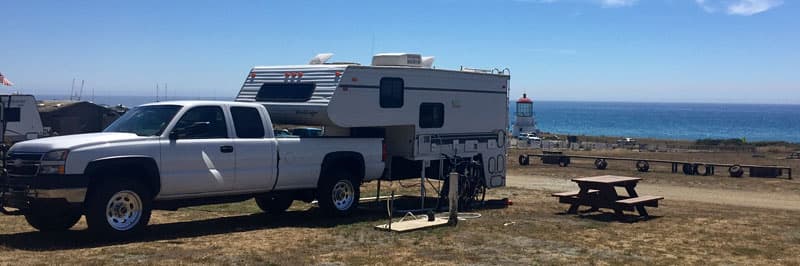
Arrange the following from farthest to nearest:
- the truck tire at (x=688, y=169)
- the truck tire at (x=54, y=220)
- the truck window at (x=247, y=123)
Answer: the truck tire at (x=688, y=169) < the truck window at (x=247, y=123) < the truck tire at (x=54, y=220)

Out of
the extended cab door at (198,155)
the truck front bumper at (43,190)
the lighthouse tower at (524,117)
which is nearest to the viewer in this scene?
the truck front bumper at (43,190)

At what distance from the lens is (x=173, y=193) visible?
35.3 feet

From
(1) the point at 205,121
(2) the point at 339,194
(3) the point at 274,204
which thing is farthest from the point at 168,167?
(3) the point at 274,204

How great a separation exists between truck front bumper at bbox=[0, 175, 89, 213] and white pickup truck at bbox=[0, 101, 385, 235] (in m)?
0.01

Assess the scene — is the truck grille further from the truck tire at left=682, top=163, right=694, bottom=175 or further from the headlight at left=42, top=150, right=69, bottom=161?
the truck tire at left=682, top=163, right=694, bottom=175

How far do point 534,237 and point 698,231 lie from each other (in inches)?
107

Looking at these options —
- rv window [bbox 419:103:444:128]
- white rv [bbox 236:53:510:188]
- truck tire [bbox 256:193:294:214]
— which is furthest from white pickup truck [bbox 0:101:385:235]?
rv window [bbox 419:103:444:128]

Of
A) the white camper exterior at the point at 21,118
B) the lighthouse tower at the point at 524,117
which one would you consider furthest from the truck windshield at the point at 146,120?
the lighthouse tower at the point at 524,117

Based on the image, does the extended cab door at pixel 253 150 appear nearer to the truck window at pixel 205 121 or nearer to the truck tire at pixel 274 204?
the truck window at pixel 205 121

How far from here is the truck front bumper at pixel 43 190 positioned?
9.58 m

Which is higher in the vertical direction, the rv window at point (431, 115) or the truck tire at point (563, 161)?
the rv window at point (431, 115)

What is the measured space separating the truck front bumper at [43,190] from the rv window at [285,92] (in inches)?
171

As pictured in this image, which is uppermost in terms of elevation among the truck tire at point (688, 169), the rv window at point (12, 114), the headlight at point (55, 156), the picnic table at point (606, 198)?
the rv window at point (12, 114)

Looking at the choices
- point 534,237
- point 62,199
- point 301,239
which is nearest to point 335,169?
point 301,239
